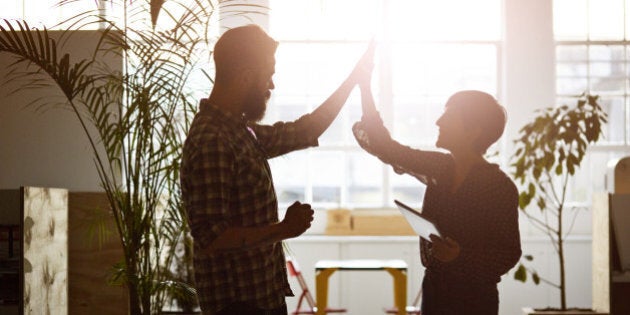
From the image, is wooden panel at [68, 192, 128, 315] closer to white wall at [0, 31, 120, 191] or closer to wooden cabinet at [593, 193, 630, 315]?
white wall at [0, 31, 120, 191]

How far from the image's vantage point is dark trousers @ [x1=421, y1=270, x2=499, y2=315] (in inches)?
103

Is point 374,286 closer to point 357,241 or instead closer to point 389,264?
point 357,241

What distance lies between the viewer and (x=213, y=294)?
2.12m

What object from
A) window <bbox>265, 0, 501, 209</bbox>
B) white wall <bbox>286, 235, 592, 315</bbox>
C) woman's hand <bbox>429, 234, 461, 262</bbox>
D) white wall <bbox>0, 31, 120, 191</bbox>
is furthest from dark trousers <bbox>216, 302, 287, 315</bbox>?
window <bbox>265, 0, 501, 209</bbox>

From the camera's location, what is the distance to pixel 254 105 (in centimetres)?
220

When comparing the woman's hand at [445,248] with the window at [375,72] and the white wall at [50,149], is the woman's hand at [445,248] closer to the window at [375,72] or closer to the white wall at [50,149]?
the white wall at [50,149]

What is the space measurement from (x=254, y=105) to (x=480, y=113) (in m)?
0.84

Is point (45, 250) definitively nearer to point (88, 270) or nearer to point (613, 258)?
point (88, 270)

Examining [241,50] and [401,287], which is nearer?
[241,50]

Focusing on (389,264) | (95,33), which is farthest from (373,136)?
(389,264)

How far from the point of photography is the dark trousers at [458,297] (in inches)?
103

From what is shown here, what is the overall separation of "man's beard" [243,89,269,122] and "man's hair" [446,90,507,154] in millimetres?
767

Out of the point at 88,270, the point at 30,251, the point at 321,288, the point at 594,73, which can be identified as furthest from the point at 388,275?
the point at 30,251

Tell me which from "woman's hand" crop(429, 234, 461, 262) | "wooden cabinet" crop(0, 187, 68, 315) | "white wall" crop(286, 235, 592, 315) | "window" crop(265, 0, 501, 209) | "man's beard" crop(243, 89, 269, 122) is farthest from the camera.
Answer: "window" crop(265, 0, 501, 209)
